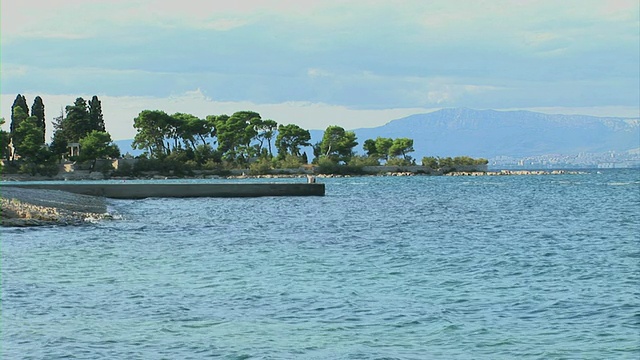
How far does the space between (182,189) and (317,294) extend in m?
54.0

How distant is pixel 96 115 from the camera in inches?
6437

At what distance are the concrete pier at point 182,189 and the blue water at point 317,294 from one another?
31931mm

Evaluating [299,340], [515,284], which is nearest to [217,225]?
[515,284]

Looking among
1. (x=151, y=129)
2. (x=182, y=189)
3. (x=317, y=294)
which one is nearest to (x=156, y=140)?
(x=151, y=129)

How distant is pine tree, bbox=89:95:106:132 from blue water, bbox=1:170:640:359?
129 meters

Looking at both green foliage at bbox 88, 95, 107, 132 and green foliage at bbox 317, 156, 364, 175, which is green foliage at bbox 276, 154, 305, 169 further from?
green foliage at bbox 88, 95, 107, 132

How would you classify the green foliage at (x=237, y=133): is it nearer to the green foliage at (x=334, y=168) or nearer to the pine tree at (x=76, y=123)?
the green foliage at (x=334, y=168)

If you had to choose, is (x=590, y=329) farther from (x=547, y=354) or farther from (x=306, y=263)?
(x=306, y=263)

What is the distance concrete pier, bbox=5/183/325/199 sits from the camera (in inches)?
2721

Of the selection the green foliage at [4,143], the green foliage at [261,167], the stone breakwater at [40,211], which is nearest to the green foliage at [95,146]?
the green foliage at [4,143]

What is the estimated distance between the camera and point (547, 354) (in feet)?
44.2

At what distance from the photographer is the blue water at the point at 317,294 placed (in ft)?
45.4

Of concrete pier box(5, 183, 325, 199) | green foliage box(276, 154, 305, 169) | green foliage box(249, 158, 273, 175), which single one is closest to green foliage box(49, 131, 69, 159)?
green foliage box(249, 158, 273, 175)

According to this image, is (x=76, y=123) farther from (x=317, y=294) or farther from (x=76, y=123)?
(x=317, y=294)
